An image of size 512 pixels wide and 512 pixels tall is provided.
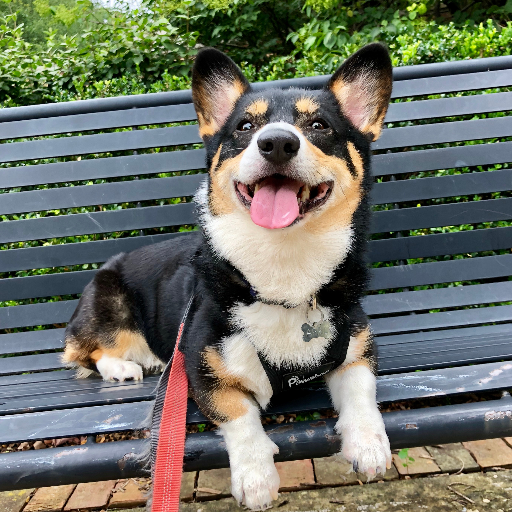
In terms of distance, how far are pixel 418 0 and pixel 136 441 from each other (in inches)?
194

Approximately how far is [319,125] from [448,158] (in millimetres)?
1158

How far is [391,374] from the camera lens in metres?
1.86

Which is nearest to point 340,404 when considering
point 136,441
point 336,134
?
point 136,441

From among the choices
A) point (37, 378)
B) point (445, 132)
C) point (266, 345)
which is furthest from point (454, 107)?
point (37, 378)

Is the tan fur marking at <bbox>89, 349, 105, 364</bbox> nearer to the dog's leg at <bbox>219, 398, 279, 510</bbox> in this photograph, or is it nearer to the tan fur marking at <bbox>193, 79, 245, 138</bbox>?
the dog's leg at <bbox>219, 398, 279, 510</bbox>

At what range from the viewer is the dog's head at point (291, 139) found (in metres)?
1.61

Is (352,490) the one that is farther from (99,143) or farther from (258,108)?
(99,143)

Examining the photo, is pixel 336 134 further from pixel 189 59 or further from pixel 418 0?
pixel 418 0

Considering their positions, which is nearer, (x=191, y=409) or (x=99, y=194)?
(x=191, y=409)

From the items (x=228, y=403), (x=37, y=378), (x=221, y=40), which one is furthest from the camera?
(x=221, y=40)

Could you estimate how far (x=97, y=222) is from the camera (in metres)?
2.71

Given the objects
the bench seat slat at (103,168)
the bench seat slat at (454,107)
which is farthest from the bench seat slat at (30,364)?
the bench seat slat at (454,107)

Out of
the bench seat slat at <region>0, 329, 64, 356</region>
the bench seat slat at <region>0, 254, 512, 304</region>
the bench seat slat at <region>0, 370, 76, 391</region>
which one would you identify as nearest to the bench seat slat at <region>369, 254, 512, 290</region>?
the bench seat slat at <region>0, 254, 512, 304</region>

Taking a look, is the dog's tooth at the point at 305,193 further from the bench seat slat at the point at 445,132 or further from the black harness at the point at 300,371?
the bench seat slat at the point at 445,132
